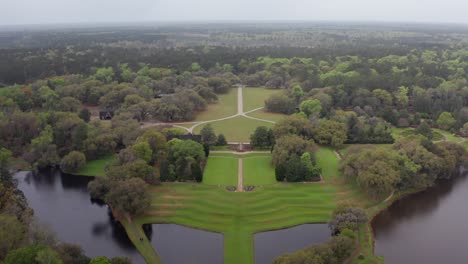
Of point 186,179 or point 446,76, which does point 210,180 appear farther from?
point 446,76

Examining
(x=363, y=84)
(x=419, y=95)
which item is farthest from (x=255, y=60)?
(x=419, y=95)

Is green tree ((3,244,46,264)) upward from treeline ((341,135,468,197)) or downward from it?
upward

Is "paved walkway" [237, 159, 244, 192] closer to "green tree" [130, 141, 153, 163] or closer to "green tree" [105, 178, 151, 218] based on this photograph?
"green tree" [105, 178, 151, 218]

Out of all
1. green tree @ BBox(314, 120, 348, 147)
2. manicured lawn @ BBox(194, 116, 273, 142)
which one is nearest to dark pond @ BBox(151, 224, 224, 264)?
manicured lawn @ BBox(194, 116, 273, 142)

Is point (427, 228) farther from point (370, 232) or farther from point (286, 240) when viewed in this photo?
point (286, 240)

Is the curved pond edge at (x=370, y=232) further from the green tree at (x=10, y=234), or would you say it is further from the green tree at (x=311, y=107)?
the green tree at (x=311, y=107)

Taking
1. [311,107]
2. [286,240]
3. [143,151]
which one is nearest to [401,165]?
[286,240]
